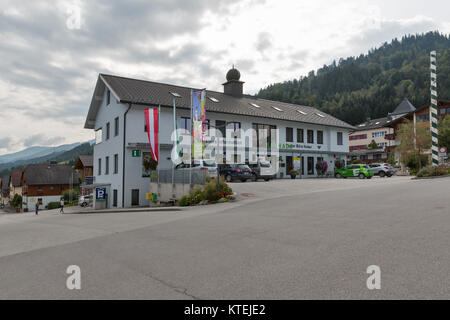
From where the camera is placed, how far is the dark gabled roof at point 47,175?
2387 inches

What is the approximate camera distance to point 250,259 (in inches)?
221

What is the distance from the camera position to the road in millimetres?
4199

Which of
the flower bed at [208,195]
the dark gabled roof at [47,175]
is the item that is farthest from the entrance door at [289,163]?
the dark gabled roof at [47,175]

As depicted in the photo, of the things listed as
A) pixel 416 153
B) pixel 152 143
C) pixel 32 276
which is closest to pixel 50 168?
pixel 152 143

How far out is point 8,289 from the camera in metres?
4.72

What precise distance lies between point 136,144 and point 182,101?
6010 millimetres

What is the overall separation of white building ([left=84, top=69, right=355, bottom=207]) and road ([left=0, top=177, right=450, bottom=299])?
17867mm

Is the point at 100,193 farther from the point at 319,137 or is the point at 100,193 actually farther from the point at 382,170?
the point at 382,170

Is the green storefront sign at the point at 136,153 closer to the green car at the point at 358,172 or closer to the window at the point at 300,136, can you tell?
the window at the point at 300,136

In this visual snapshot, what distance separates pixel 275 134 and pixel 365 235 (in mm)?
29418

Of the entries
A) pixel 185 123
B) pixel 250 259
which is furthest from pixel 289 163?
pixel 250 259

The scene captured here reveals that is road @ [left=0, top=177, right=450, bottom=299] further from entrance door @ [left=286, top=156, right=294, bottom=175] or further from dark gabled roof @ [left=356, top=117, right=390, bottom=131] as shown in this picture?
dark gabled roof @ [left=356, top=117, right=390, bottom=131]

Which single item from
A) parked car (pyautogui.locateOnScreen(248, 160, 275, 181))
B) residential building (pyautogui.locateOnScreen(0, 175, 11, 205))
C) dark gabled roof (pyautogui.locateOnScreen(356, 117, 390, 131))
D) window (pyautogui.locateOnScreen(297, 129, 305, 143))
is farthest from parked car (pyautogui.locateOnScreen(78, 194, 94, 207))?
dark gabled roof (pyautogui.locateOnScreen(356, 117, 390, 131))
